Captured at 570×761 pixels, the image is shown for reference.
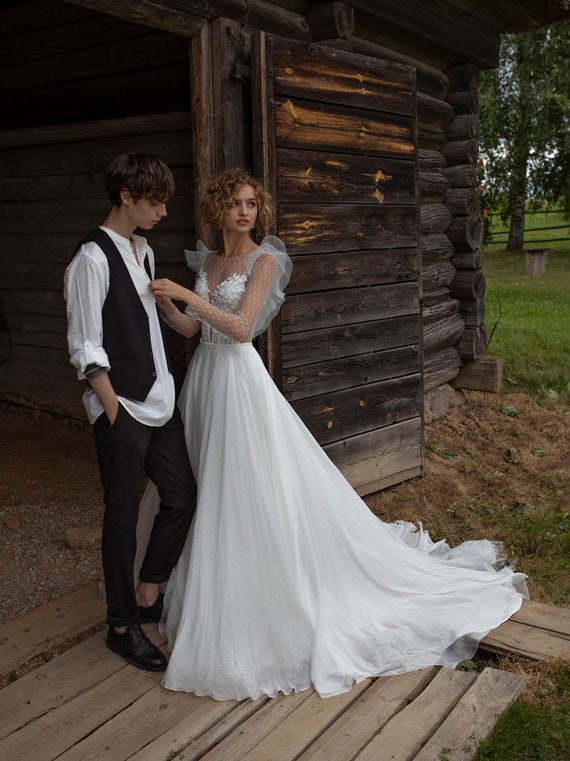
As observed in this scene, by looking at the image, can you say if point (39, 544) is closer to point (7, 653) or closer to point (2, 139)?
point (7, 653)

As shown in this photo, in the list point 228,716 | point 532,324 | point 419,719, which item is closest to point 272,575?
point 228,716

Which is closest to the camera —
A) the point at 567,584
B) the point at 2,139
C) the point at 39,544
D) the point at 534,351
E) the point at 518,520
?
the point at 567,584

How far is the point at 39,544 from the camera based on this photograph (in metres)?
4.59

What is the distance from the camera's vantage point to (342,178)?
15.4 ft

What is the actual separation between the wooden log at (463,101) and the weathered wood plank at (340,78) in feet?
6.46

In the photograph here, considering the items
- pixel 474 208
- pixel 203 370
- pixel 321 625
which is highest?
pixel 474 208

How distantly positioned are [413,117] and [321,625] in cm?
336

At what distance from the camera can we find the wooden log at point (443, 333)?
21.9 ft

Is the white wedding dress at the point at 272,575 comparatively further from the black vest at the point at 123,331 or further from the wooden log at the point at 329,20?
the wooden log at the point at 329,20

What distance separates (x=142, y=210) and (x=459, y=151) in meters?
4.69

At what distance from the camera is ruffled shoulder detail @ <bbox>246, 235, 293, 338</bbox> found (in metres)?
3.28

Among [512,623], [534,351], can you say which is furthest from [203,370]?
[534,351]

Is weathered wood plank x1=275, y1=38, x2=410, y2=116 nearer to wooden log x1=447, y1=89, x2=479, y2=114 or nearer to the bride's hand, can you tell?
the bride's hand

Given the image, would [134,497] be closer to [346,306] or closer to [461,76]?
[346,306]
